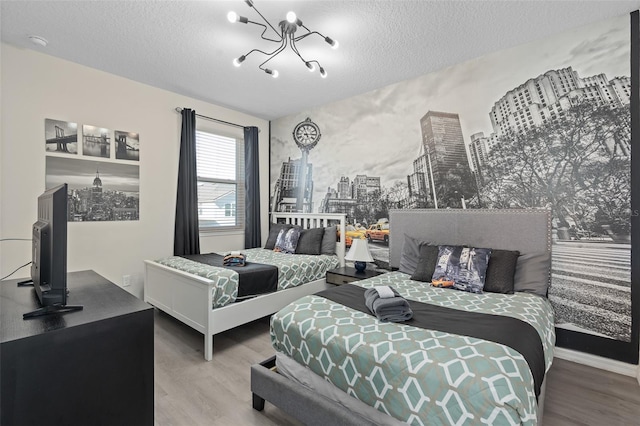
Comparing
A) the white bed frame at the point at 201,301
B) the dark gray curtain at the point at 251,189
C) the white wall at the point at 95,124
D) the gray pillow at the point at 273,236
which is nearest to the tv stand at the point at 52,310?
the white bed frame at the point at 201,301

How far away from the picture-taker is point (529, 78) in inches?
107

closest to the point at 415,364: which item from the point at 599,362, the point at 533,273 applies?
the point at 533,273

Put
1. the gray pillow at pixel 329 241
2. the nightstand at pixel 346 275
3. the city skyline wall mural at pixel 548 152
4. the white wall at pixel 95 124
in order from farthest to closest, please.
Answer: the gray pillow at pixel 329 241 → the nightstand at pixel 346 275 → the white wall at pixel 95 124 → the city skyline wall mural at pixel 548 152

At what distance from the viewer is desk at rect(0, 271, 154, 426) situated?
936mm

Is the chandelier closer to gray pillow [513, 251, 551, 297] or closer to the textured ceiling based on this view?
the textured ceiling

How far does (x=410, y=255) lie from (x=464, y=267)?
0.63 m

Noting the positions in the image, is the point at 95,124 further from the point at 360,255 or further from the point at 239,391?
the point at 360,255

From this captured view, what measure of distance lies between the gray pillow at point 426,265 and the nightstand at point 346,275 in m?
0.71

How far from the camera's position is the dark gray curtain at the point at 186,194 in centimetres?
388

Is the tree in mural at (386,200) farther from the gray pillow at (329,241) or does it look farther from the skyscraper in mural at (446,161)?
the gray pillow at (329,241)

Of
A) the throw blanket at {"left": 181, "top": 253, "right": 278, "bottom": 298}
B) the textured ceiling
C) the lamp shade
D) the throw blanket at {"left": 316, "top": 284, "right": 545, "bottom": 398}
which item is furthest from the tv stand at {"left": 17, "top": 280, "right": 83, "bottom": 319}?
the lamp shade

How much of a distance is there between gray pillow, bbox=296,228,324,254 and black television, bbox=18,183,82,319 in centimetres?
277

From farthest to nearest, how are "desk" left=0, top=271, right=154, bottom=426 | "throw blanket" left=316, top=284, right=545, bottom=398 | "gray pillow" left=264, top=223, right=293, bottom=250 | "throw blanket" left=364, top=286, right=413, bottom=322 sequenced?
A: "gray pillow" left=264, top=223, right=293, bottom=250, "throw blanket" left=364, top=286, right=413, bottom=322, "throw blanket" left=316, top=284, right=545, bottom=398, "desk" left=0, top=271, right=154, bottom=426

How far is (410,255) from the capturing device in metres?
3.08
